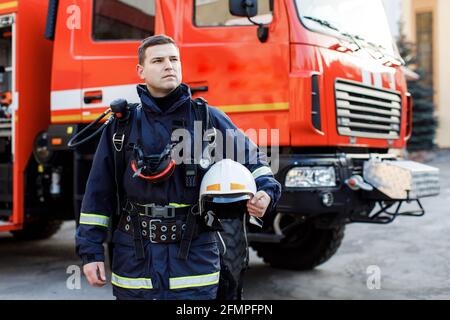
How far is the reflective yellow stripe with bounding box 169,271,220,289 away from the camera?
224 centimetres

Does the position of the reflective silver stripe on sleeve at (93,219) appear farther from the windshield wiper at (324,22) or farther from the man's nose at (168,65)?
the windshield wiper at (324,22)

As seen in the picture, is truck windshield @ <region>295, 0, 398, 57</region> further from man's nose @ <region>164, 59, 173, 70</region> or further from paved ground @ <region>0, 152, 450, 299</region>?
man's nose @ <region>164, 59, 173, 70</region>

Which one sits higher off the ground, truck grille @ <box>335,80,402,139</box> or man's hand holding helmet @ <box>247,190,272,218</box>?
truck grille @ <box>335,80,402,139</box>

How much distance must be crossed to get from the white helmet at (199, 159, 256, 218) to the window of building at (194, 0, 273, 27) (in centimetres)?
214

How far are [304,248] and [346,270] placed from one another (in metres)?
0.49

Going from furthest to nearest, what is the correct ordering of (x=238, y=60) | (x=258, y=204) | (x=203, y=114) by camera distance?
(x=238, y=60), (x=203, y=114), (x=258, y=204)

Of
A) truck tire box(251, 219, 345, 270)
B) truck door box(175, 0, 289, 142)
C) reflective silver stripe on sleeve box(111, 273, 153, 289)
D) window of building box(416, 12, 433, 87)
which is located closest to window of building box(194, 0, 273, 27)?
truck door box(175, 0, 289, 142)

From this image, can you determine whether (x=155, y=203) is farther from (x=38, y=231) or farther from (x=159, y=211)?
(x=38, y=231)

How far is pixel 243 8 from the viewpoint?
389cm

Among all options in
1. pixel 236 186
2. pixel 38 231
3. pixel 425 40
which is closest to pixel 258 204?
pixel 236 186
